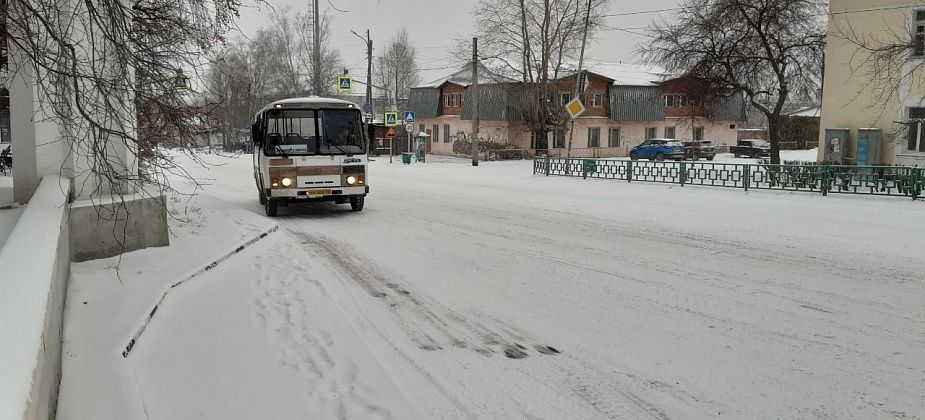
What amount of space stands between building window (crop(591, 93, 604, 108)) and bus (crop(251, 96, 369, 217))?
4175cm

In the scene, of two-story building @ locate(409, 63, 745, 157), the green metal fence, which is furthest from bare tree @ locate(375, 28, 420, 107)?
the green metal fence

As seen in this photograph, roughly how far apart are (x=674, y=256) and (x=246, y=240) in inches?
254

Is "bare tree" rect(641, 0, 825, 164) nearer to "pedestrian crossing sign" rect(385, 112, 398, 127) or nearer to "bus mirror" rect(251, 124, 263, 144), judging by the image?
"pedestrian crossing sign" rect(385, 112, 398, 127)

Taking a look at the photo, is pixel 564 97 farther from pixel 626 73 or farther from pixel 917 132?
pixel 917 132

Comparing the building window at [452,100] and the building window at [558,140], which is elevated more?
the building window at [452,100]

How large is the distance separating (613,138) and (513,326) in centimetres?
5133

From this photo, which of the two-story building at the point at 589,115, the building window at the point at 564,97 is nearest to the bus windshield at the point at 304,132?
the two-story building at the point at 589,115

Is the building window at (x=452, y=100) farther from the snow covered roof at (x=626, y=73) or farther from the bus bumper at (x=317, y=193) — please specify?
the bus bumper at (x=317, y=193)

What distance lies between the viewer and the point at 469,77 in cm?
5462

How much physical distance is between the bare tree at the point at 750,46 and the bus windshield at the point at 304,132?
19507 mm

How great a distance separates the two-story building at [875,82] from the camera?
74.1 ft

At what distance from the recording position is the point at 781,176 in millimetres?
19703

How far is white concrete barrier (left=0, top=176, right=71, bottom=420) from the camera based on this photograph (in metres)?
2.92

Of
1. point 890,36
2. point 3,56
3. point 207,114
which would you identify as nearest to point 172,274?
point 207,114
